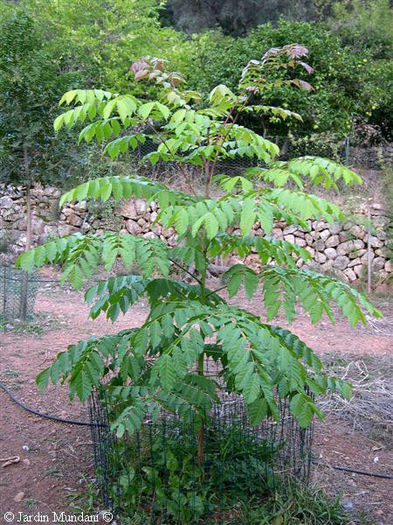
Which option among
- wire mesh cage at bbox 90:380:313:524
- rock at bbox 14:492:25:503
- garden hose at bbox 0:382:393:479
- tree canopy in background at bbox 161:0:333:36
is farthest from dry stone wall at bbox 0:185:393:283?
tree canopy in background at bbox 161:0:333:36

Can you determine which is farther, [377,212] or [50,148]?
[377,212]

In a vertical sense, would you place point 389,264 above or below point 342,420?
above

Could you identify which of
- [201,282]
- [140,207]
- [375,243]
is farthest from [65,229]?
[201,282]

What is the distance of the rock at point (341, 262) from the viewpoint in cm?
1014

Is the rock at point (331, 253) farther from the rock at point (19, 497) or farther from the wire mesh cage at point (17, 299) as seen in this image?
the rock at point (19, 497)

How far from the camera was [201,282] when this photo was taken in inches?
109

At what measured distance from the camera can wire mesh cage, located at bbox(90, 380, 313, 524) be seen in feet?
9.04

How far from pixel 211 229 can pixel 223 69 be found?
975 cm

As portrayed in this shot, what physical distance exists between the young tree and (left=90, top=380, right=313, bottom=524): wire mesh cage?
138 mm

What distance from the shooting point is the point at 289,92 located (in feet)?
33.8

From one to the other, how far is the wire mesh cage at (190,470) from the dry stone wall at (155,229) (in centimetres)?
627

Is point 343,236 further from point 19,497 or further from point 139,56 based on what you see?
point 19,497

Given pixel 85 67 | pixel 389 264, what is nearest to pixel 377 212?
pixel 389 264

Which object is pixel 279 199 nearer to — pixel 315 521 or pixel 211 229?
pixel 211 229
